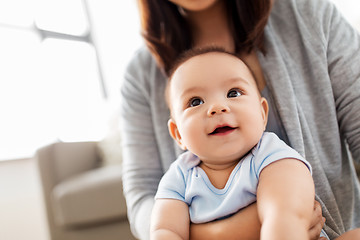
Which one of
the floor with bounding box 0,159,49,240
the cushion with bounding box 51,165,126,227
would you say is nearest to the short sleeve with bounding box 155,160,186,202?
the cushion with bounding box 51,165,126,227

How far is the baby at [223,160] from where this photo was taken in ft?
1.86

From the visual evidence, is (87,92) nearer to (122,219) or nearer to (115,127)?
(115,127)

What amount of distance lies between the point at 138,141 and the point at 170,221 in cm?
43

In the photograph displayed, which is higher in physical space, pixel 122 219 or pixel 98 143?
pixel 98 143

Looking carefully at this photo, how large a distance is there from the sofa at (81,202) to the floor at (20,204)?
21.6 inches

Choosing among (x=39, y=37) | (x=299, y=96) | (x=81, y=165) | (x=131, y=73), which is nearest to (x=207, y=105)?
(x=299, y=96)

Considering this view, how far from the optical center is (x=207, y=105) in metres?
0.65

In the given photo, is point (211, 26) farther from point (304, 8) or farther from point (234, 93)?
point (234, 93)

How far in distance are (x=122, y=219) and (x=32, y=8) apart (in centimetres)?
251

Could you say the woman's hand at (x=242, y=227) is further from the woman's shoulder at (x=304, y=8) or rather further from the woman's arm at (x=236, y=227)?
the woman's shoulder at (x=304, y=8)

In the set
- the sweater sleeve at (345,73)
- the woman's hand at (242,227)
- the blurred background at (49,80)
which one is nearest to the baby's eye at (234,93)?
the woman's hand at (242,227)

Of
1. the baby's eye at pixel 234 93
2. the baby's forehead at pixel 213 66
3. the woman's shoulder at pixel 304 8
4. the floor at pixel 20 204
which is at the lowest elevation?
the floor at pixel 20 204

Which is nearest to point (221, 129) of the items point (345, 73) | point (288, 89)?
point (288, 89)

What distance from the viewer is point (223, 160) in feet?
2.13
